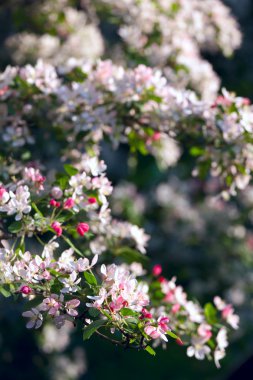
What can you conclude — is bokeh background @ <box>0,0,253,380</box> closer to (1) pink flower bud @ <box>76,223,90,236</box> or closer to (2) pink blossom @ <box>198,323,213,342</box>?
(2) pink blossom @ <box>198,323,213,342</box>

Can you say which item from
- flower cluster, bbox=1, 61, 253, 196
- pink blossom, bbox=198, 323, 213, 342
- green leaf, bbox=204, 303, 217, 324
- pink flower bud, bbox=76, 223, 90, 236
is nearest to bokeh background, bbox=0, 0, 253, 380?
flower cluster, bbox=1, 61, 253, 196

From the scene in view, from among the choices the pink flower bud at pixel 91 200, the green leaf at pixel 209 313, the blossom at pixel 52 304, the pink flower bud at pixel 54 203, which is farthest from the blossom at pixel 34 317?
the green leaf at pixel 209 313

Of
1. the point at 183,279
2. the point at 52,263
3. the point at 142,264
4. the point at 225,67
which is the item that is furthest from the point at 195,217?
the point at 52,263

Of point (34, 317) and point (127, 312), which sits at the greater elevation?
point (127, 312)

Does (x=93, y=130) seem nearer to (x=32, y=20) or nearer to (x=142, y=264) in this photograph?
(x=142, y=264)

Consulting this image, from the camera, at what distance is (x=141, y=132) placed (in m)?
3.26

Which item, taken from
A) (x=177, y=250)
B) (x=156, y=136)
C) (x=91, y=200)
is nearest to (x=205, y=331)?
(x=91, y=200)

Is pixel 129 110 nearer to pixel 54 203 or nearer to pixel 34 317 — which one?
pixel 54 203

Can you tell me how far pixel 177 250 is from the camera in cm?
593

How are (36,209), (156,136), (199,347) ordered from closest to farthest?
(36,209)
(199,347)
(156,136)

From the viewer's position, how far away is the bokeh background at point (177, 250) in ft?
16.6

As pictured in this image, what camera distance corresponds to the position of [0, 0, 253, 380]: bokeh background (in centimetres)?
505

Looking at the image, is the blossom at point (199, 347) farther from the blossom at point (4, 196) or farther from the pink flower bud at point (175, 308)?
the blossom at point (4, 196)

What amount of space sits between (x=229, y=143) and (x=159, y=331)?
1176 mm
